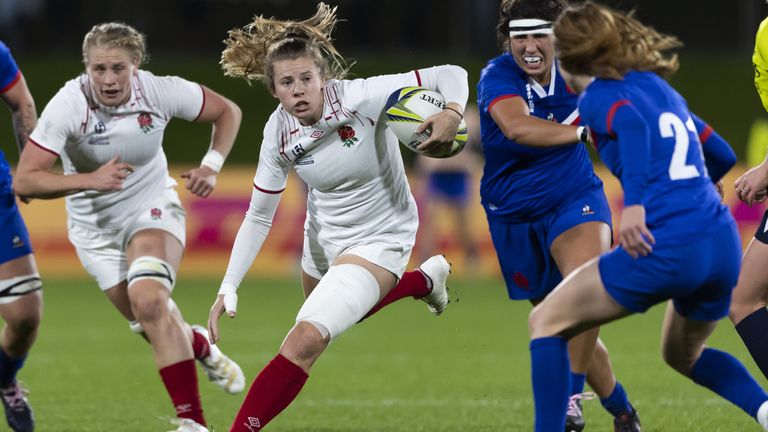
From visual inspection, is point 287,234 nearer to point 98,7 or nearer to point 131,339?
point 131,339

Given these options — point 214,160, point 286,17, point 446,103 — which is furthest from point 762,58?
point 286,17

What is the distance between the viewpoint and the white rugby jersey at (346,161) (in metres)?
5.32

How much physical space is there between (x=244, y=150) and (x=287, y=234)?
4561 mm

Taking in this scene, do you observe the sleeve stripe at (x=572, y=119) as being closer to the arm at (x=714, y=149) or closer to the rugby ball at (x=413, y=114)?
the rugby ball at (x=413, y=114)

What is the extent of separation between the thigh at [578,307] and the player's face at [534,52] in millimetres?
1323

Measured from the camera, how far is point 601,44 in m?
4.29

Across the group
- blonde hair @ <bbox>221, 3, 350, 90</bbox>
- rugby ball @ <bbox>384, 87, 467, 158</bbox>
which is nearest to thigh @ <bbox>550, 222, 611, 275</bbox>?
rugby ball @ <bbox>384, 87, 467, 158</bbox>

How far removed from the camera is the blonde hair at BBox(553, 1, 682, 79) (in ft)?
14.1

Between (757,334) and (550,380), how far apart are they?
4.67 ft

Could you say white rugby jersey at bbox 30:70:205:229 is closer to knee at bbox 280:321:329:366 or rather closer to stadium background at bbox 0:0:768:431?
stadium background at bbox 0:0:768:431

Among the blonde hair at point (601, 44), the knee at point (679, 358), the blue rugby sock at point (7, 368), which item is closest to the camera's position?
the blonde hair at point (601, 44)

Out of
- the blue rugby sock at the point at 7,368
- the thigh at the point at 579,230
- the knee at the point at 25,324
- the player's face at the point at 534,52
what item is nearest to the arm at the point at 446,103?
the player's face at the point at 534,52

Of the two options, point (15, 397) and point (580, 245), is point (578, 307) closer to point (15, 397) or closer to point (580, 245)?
point (580, 245)

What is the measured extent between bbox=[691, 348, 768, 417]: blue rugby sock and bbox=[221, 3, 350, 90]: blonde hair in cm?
205
